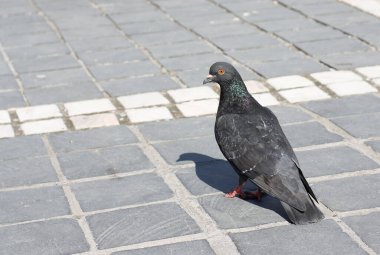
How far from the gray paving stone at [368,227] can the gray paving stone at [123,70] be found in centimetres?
388

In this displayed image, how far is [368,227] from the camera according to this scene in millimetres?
5109

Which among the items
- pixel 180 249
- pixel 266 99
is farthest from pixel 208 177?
pixel 266 99

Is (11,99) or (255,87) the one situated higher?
(255,87)

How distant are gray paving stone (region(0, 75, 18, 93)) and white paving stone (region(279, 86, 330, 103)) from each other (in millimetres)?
2771

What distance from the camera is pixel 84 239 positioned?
514cm

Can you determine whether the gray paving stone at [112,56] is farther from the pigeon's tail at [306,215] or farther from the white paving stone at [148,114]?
the pigeon's tail at [306,215]

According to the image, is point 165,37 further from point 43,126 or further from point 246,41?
point 43,126

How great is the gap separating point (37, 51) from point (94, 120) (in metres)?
2.63

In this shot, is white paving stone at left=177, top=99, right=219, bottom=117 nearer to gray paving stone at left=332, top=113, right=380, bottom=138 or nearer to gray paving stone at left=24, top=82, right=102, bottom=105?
gray paving stone at left=24, top=82, right=102, bottom=105

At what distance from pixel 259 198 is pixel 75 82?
340 cm

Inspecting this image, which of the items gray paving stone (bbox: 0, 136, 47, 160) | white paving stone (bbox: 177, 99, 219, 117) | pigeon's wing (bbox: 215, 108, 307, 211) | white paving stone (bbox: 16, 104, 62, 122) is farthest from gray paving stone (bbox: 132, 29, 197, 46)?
pigeon's wing (bbox: 215, 108, 307, 211)

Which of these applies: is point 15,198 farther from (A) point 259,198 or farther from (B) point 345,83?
(B) point 345,83

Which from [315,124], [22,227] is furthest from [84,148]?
[315,124]

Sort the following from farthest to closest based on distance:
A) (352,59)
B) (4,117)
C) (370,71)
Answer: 1. (352,59)
2. (370,71)
3. (4,117)
